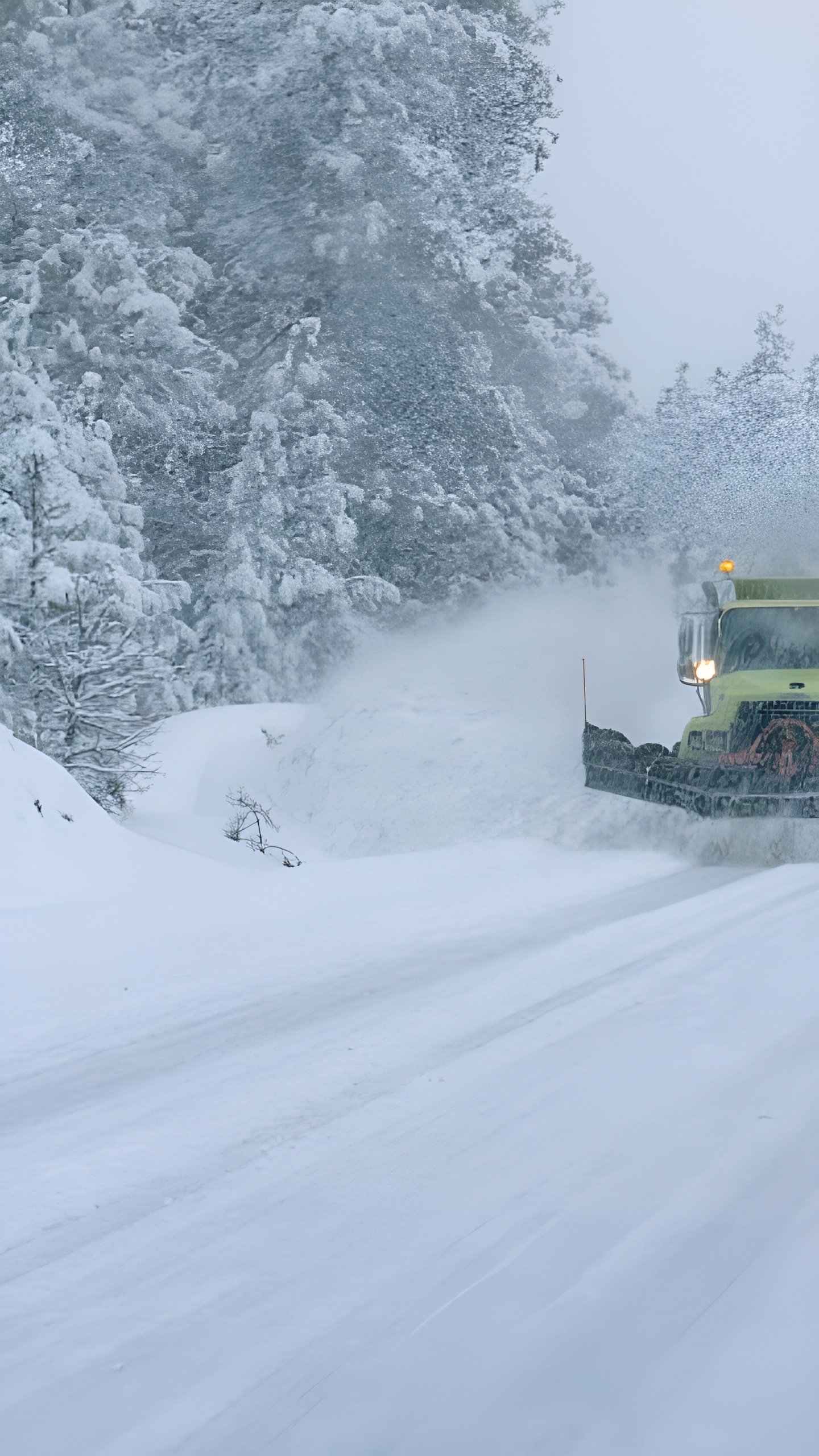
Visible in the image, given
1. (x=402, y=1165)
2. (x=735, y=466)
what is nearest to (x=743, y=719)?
(x=402, y=1165)

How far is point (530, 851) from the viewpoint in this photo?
1028 cm

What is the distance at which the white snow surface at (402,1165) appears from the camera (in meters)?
2.18

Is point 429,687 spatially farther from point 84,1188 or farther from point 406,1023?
point 84,1188

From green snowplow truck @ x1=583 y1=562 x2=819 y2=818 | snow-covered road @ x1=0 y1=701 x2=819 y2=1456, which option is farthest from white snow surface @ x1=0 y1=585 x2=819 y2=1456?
green snowplow truck @ x1=583 y1=562 x2=819 y2=818

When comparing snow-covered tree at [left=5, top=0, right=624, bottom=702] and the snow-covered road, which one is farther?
snow-covered tree at [left=5, top=0, right=624, bottom=702]

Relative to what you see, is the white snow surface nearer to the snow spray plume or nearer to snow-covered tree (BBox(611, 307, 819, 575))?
the snow spray plume

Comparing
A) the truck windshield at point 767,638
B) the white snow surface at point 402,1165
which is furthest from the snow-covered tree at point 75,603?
the truck windshield at point 767,638

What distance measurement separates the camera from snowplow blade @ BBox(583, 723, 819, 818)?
8898 mm

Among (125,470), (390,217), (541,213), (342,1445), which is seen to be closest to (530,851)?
(342,1445)

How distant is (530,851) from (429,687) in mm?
8675

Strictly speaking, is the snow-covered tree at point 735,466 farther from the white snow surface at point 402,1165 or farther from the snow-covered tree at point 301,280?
the white snow surface at point 402,1165

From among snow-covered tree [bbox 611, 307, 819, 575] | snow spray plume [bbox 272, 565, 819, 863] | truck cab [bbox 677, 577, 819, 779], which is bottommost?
snow spray plume [bbox 272, 565, 819, 863]

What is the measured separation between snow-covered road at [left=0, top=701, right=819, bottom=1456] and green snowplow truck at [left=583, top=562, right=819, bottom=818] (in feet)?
10.7

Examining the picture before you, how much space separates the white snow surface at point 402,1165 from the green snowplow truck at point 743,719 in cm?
150
